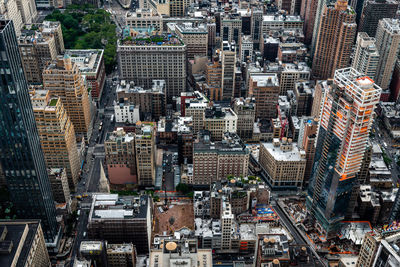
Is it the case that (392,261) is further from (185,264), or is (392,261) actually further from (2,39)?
(2,39)

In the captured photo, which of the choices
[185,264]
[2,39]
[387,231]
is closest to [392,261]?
[387,231]

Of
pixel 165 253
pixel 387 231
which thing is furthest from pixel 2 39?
pixel 387 231

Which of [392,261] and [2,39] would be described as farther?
[2,39]

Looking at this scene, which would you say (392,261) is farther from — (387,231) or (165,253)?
(165,253)

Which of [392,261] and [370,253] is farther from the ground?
[392,261]

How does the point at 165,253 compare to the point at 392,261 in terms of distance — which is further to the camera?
the point at 165,253

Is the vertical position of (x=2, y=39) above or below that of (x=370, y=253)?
above

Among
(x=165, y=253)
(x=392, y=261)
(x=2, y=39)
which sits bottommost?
(x=165, y=253)

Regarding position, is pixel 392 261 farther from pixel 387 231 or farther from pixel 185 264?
pixel 185 264
